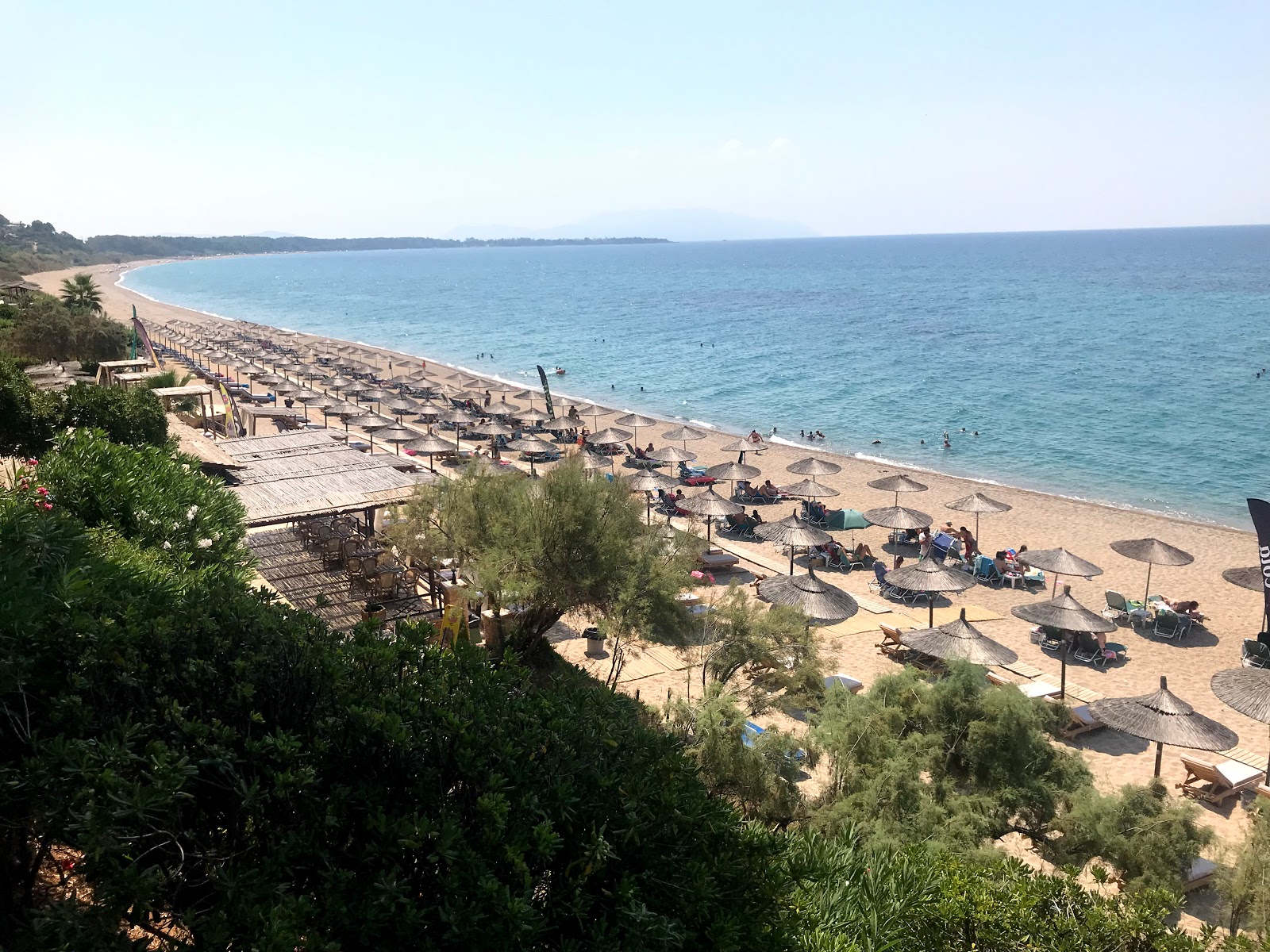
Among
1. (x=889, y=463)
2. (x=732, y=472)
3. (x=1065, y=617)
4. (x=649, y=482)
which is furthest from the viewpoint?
(x=889, y=463)

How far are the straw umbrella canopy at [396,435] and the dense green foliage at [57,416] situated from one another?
15.1 m

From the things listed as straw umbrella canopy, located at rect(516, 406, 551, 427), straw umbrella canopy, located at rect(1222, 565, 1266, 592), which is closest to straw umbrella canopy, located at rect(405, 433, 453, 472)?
straw umbrella canopy, located at rect(516, 406, 551, 427)

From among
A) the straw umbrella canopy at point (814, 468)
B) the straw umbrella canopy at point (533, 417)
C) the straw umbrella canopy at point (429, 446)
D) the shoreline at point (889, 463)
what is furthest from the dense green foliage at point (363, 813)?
the straw umbrella canopy at point (533, 417)

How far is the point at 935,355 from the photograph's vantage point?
61906 millimetres

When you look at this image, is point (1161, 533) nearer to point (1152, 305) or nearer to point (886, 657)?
point (886, 657)

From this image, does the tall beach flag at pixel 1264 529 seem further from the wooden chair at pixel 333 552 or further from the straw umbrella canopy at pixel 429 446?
the straw umbrella canopy at pixel 429 446

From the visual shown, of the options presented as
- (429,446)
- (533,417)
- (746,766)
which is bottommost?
(533,417)

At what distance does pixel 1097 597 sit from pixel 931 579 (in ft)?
18.4

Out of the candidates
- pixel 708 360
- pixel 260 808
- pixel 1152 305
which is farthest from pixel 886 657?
pixel 1152 305

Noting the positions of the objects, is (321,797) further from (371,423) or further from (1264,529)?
(371,423)

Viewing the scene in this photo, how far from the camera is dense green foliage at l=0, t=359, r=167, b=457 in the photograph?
12188 mm

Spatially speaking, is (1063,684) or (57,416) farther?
(1063,684)

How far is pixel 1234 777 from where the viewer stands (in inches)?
447

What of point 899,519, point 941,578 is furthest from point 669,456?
point 941,578
